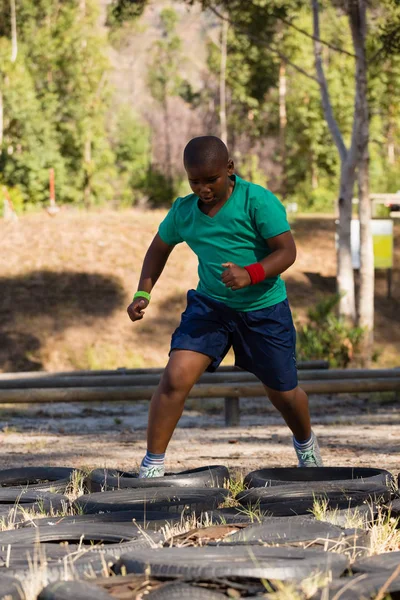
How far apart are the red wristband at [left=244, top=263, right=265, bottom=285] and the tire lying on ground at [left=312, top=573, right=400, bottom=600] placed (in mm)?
1973

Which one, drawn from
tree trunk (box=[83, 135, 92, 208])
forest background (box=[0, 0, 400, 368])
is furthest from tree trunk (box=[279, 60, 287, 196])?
tree trunk (box=[83, 135, 92, 208])

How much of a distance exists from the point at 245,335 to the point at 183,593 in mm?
2446

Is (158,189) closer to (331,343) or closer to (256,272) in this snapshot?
(331,343)

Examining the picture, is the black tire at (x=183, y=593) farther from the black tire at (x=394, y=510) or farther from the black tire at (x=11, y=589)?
the black tire at (x=394, y=510)

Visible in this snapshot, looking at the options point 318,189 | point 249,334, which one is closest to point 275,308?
point 249,334

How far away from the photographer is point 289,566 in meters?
3.20

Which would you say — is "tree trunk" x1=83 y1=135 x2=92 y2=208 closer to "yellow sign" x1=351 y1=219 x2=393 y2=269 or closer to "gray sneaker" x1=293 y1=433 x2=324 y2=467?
"yellow sign" x1=351 y1=219 x2=393 y2=269

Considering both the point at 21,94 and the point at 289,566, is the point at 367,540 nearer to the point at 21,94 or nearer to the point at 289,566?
the point at 289,566

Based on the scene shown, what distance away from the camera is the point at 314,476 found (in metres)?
5.38

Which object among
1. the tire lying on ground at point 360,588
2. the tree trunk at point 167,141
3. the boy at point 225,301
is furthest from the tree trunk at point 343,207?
the tree trunk at point 167,141

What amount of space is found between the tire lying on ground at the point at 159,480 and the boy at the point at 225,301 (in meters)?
0.19

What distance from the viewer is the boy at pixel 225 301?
523 centimetres

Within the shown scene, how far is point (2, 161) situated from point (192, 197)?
119ft

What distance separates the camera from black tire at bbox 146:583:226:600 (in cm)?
303
